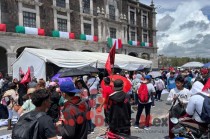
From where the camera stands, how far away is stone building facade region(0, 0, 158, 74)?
69.4 ft

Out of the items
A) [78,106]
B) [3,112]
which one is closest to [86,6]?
[3,112]

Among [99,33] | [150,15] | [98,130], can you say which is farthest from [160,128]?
[150,15]

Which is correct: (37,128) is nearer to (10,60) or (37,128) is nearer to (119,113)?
(119,113)

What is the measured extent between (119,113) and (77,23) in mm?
23914

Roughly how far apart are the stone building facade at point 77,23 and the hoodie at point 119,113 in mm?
17843

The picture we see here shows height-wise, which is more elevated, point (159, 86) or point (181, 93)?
point (181, 93)

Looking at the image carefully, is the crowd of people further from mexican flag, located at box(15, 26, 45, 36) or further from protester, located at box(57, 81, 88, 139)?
mexican flag, located at box(15, 26, 45, 36)

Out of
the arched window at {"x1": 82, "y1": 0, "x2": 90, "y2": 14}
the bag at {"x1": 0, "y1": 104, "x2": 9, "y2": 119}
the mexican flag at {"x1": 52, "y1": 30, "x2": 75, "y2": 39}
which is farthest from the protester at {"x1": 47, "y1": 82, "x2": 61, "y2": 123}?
the arched window at {"x1": 82, "y1": 0, "x2": 90, "y2": 14}

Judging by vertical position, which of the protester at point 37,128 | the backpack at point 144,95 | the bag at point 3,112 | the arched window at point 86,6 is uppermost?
the arched window at point 86,6

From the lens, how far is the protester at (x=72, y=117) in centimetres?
293

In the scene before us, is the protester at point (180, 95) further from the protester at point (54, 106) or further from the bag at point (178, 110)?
the protester at point (54, 106)

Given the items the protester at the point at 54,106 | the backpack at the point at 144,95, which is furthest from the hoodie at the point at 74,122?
the backpack at the point at 144,95

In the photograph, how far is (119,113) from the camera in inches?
182

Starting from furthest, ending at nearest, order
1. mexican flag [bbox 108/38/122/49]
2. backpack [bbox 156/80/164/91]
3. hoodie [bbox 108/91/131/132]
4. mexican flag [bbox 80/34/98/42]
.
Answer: mexican flag [bbox 108/38/122/49], mexican flag [bbox 80/34/98/42], backpack [bbox 156/80/164/91], hoodie [bbox 108/91/131/132]
